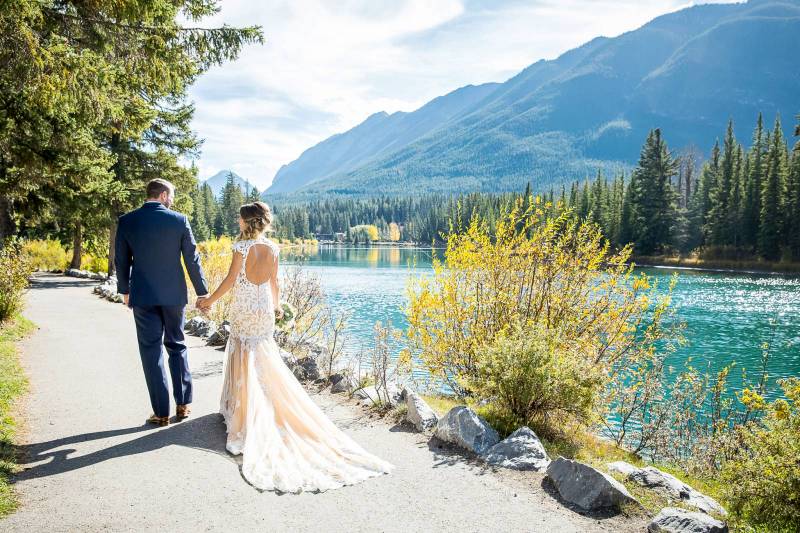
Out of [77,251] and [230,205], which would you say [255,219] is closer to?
[77,251]

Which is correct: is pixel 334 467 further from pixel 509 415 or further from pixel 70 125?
pixel 70 125

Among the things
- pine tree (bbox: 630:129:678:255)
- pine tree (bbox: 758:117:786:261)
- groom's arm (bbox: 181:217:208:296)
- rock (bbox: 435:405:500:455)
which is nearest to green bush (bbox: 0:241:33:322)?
groom's arm (bbox: 181:217:208:296)

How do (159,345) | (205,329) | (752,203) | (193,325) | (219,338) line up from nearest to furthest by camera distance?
(159,345), (219,338), (205,329), (193,325), (752,203)

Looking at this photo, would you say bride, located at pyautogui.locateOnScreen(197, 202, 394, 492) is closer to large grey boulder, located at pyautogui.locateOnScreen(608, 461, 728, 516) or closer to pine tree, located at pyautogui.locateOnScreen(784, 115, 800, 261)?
large grey boulder, located at pyautogui.locateOnScreen(608, 461, 728, 516)

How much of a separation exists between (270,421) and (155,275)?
1.97 m

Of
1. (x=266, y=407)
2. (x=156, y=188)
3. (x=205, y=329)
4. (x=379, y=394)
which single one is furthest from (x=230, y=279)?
(x=205, y=329)

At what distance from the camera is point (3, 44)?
708cm

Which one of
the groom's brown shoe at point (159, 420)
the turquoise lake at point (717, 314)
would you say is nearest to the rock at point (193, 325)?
the turquoise lake at point (717, 314)

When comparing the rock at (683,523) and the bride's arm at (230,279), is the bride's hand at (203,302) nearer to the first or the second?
the bride's arm at (230,279)

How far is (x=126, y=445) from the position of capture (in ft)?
18.7

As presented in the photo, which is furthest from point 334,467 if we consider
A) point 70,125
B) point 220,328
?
point 70,125

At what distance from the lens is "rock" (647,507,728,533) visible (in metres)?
4.16

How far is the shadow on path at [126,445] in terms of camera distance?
516 centimetres

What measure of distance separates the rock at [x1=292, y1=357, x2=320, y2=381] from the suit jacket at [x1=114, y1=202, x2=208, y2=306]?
3.20m
